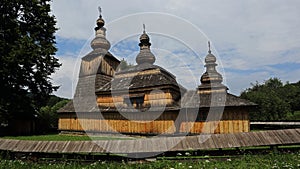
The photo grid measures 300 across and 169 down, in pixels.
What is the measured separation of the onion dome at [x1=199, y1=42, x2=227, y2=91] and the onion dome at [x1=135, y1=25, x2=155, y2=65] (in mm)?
6545

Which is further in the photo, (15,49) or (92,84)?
(92,84)

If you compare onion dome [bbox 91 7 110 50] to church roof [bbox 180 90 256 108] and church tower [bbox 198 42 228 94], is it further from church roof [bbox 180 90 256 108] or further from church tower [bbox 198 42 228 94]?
church roof [bbox 180 90 256 108]

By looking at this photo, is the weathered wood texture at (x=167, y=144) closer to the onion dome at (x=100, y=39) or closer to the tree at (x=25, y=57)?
the tree at (x=25, y=57)

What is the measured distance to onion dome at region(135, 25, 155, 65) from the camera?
28812 mm

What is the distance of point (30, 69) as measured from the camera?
77.4 ft

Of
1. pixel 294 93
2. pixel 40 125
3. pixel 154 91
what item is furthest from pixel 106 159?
pixel 294 93

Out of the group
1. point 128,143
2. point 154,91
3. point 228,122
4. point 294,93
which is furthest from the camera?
point 294,93

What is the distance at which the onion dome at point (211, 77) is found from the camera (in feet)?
81.1

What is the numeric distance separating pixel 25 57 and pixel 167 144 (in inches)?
723

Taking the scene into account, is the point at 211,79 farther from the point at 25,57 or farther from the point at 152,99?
the point at 25,57

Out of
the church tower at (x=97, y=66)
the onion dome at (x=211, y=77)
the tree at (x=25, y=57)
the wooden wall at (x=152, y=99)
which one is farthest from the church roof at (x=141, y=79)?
the tree at (x=25, y=57)

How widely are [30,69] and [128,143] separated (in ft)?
62.9

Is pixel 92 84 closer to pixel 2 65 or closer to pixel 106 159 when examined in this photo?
pixel 2 65

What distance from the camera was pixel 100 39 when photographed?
1236 inches
